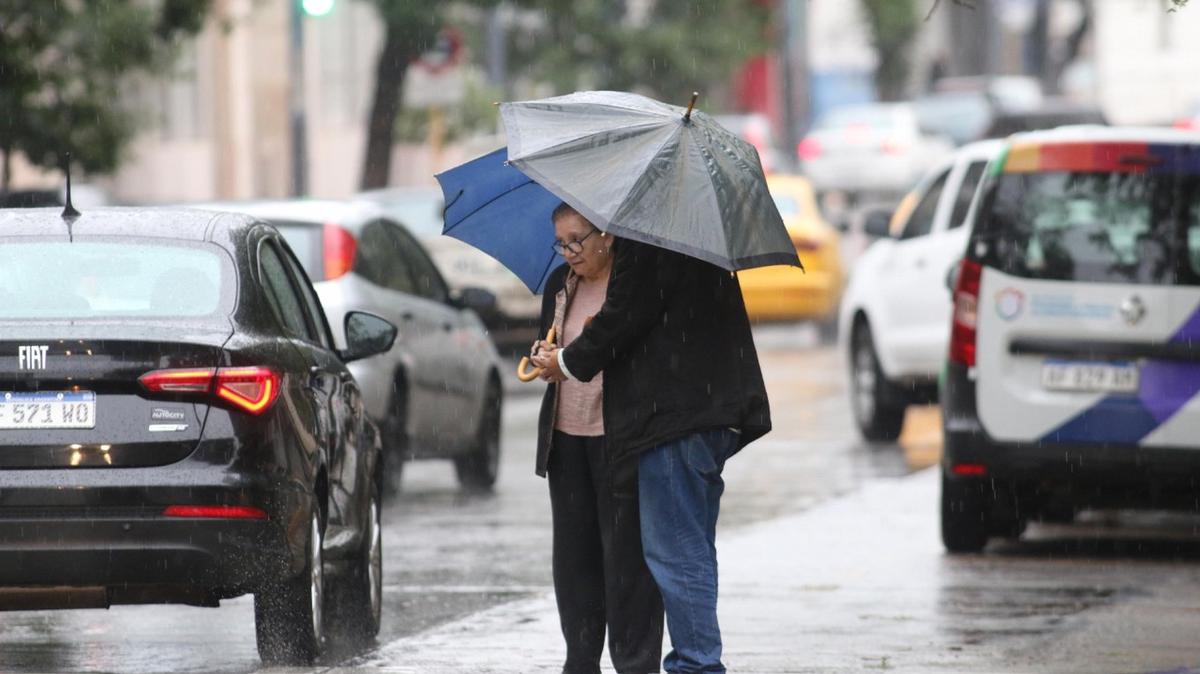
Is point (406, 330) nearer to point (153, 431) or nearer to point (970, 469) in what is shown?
point (970, 469)

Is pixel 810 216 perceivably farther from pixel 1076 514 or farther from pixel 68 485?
pixel 68 485

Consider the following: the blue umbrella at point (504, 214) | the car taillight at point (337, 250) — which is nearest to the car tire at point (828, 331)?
the car taillight at point (337, 250)

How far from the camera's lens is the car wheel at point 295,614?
27.9 feet

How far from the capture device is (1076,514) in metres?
13.9

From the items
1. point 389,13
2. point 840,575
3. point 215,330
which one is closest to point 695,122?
point 215,330

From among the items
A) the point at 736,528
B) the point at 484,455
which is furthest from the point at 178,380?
the point at 484,455

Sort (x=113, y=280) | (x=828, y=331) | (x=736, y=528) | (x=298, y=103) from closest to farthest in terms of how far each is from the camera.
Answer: (x=113, y=280) < (x=736, y=528) < (x=298, y=103) < (x=828, y=331)

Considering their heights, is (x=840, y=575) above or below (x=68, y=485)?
below

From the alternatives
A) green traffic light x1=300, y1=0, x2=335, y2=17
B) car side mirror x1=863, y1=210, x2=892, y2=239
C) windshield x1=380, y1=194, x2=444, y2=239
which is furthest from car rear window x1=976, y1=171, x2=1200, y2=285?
windshield x1=380, y1=194, x2=444, y2=239

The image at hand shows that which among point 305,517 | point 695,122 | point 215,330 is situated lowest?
point 305,517

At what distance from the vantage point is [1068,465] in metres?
11.5

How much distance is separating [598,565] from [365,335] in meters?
2.30

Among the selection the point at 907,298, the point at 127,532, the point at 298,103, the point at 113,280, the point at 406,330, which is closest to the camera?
the point at 127,532

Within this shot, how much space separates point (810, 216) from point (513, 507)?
1179 cm
